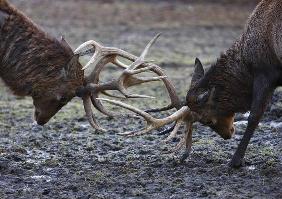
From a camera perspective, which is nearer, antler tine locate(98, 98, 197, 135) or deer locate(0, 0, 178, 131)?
antler tine locate(98, 98, 197, 135)

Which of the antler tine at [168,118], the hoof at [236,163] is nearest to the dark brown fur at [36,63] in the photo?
the antler tine at [168,118]

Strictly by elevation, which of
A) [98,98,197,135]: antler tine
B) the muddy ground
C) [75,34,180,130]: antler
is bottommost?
the muddy ground

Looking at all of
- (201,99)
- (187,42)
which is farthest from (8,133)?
(187,42)

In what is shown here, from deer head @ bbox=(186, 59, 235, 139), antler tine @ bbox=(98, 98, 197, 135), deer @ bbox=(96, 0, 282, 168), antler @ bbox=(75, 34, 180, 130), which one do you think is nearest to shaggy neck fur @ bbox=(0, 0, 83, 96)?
antler @ bbox=(75, 34, 180, 130)

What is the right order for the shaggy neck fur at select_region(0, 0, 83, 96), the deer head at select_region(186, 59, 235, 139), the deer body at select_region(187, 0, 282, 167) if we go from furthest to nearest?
the shaggy neck fur at select_region(0, 0, 83, 96) < the deer head at select_region(186, 59, 235, 139) < the deer body at select_region(187, 0, 282, 167)

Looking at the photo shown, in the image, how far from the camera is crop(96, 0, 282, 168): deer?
8.80 meters

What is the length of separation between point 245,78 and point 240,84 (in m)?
0.11

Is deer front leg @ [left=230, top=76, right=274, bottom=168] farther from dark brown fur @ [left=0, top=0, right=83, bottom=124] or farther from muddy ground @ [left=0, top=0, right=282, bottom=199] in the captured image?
dark brown fur @ [left=0, top=0, right=83, bottom=124]

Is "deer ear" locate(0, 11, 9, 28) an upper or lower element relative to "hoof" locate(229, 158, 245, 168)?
upper

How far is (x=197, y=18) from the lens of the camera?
24531 mm

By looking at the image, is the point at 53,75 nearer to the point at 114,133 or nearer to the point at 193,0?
the point at 114,133

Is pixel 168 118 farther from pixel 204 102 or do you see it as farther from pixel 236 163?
pixel 236 163

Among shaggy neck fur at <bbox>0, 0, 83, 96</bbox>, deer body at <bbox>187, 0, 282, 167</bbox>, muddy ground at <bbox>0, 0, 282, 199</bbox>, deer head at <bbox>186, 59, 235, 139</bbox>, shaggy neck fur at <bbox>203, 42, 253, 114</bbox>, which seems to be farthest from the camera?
shaggy neck fur at <bbox>0, 0, 83, 96</bbox>

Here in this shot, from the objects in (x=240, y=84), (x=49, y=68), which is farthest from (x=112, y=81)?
(x=240, y=84)
